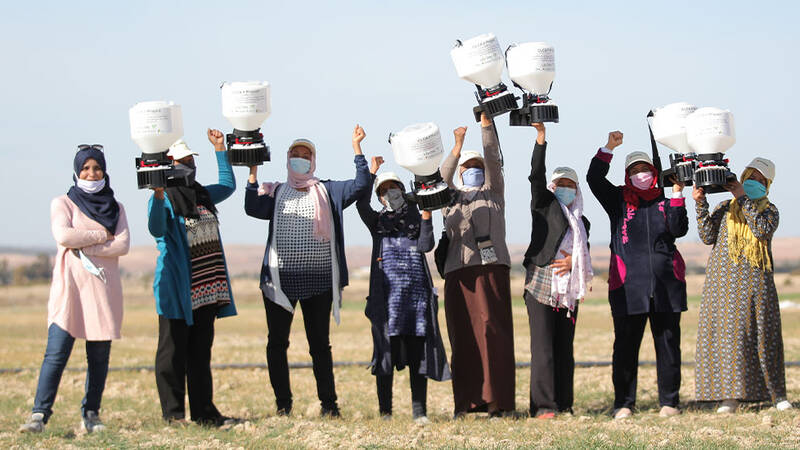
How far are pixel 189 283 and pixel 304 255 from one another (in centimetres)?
90

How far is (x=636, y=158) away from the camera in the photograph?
8070mm

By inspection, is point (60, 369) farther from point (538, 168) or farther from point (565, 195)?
point (565, 195)

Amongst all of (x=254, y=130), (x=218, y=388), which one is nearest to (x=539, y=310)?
(x=254, y=130)

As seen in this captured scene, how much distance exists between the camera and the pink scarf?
8.03 metres

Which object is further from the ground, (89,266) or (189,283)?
(89,266)

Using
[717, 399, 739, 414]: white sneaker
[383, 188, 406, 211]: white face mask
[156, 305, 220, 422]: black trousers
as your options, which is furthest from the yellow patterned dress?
[156, 305, 220, 422]: black trousers

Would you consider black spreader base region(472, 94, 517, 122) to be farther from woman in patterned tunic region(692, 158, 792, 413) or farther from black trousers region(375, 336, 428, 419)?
black trousers region(375, 336, 428, 419)

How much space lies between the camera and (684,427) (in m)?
7.18

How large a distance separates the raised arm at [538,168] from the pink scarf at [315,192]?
157 centimetres

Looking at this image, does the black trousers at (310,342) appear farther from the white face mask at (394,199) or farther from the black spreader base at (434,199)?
the black spreader base at (434,199)

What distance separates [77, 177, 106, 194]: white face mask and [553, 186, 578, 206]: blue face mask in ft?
11.1

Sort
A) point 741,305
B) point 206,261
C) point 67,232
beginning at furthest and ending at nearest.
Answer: point 741,305, point 206,261, point 67,232

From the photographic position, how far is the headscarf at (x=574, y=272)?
7.89 metres

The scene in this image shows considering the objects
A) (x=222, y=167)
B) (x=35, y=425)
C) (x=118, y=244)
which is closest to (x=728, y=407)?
(x=222, y=167)
